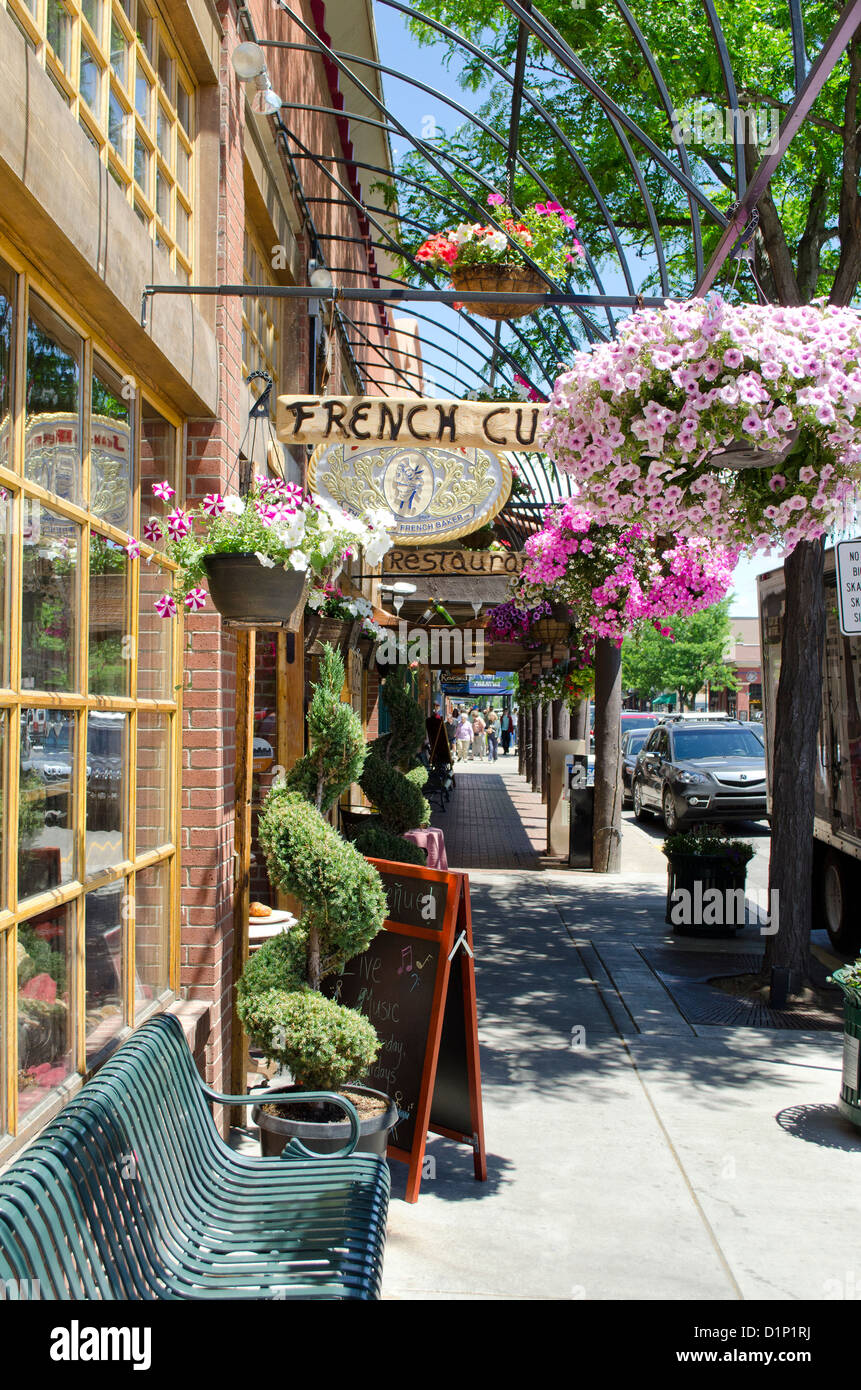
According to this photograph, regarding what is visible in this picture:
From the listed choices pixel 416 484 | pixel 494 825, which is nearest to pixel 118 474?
pixel 416 484

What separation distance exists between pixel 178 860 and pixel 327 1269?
198 centimetres

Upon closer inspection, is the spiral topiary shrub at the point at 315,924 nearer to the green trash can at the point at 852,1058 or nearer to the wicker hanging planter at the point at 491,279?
the wicker hanging planter at the point at 491,279

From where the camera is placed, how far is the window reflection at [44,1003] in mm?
2879

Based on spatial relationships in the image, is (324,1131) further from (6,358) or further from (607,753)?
(607,753)

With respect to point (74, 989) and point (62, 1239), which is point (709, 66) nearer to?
point (74, 989)

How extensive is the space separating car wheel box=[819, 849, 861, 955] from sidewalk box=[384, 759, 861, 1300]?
111 cm

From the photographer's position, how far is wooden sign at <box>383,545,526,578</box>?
33.6 feet

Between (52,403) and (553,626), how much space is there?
33.0 feet

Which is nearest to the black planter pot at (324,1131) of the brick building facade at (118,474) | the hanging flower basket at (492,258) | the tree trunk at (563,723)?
the brick building facade at (118,474)

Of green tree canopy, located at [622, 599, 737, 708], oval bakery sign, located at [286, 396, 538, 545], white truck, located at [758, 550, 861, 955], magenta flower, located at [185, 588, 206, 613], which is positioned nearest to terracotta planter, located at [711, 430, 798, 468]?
magenta flower, located at [185, 588, 206, 613]

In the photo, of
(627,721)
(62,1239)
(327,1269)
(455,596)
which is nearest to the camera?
(62,1239)

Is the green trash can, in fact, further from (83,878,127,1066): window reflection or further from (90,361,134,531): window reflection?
(90,361,134,531): window reflection
